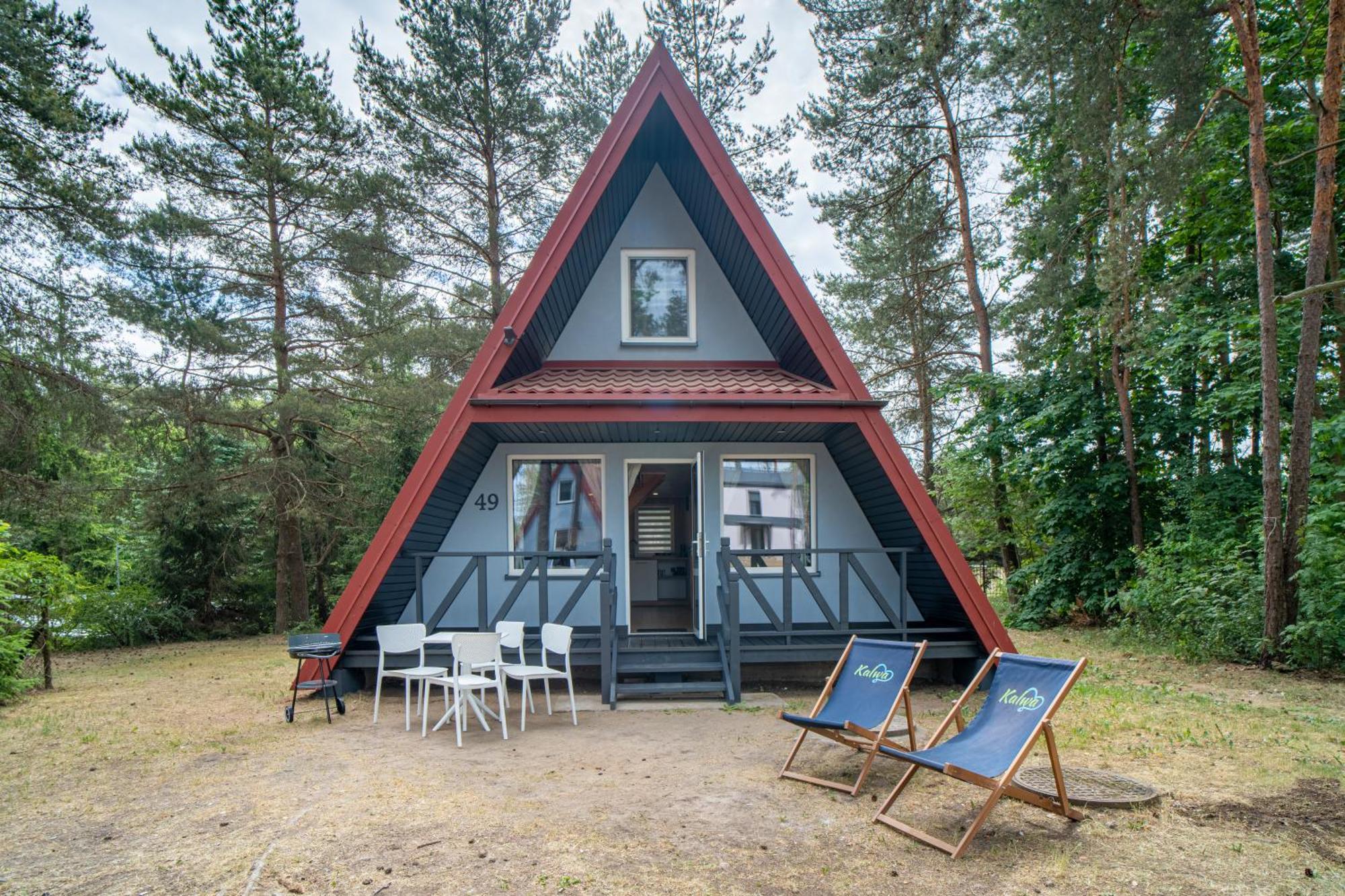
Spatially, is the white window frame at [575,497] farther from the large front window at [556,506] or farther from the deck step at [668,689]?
the deck step at [668,689]

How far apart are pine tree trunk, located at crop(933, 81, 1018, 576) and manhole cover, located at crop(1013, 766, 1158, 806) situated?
9.97 meters

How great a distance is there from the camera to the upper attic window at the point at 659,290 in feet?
28.7

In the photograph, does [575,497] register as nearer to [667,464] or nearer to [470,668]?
[667,464]

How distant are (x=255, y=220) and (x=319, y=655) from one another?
34.8ft

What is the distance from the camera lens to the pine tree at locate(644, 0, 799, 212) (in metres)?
15.0

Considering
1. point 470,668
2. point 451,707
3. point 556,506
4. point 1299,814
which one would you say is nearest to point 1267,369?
point 1299,814

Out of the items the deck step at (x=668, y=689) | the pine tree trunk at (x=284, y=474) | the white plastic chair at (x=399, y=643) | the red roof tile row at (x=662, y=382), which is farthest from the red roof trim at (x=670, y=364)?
the pine tree trunk at (x=284, y=474)

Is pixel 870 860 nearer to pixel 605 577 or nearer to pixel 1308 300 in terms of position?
pixel 605 577

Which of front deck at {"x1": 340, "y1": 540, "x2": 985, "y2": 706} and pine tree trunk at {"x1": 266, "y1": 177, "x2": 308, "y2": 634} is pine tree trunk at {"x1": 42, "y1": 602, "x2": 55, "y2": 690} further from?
pine tree trunk at {"x1": 266, "y1": 177, "x2": 308, "y2": 634}

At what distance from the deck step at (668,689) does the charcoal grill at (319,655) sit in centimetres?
239

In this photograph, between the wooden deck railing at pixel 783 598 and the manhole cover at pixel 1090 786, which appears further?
the wooden deck railing at pixel 783 598

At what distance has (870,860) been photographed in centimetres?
341

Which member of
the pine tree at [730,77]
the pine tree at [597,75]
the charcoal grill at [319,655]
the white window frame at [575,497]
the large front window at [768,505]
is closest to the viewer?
the charcoal grill at [319,655]

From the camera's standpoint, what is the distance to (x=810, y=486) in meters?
8.48
